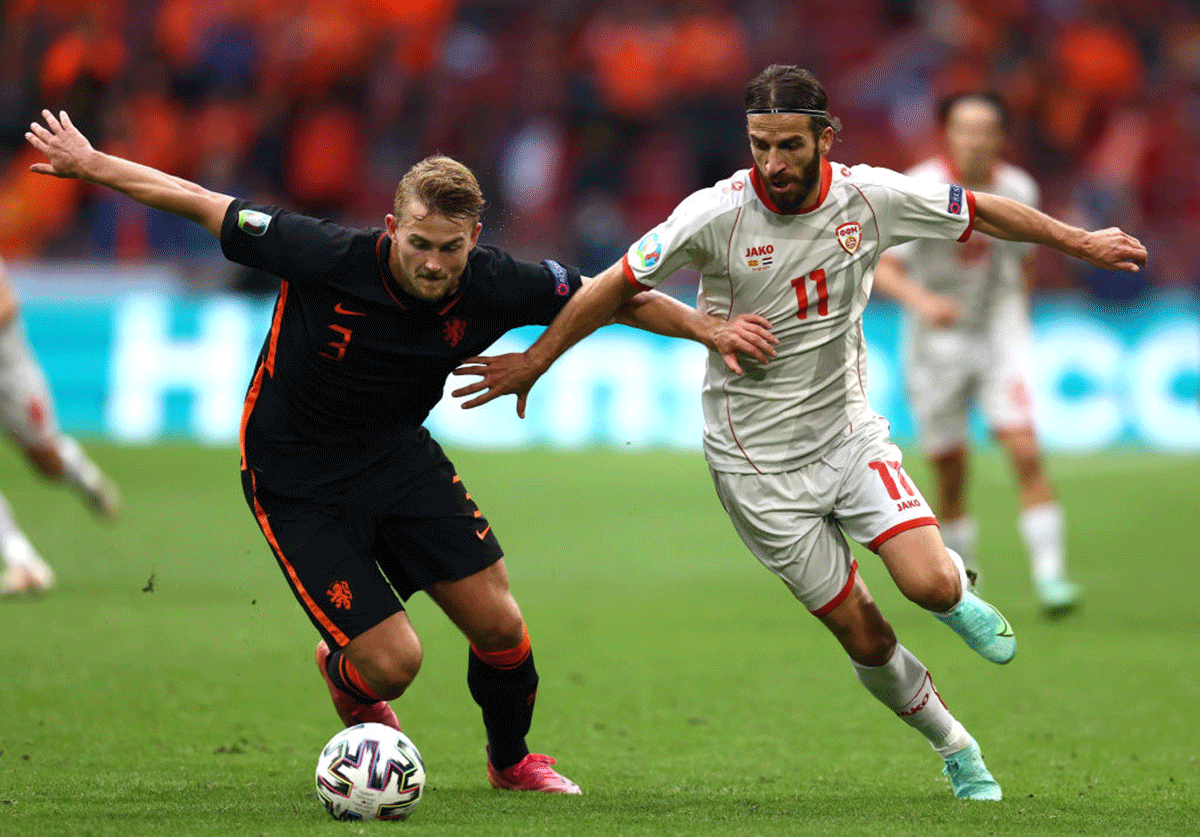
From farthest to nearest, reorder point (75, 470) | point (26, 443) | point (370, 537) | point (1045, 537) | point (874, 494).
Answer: point (75, 470)
point (26, 443)
point (1045, 537)
point (370, 537)
point (874, 494)

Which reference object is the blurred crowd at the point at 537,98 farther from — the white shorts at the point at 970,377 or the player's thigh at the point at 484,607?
the player's thigh at the point at 484,607

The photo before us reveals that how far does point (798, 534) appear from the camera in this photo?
5.59 m

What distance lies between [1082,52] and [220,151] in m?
9.50

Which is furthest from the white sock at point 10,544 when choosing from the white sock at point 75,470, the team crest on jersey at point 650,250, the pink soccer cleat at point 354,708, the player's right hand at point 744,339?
the player's right hand at point 744,339

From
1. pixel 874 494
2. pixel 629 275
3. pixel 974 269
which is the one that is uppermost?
pixel 974 269

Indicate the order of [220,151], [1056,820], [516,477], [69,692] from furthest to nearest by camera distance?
[220,151], [516,477], [69,692], [1056,820]

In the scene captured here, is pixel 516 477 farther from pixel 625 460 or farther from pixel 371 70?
pixel 371 70

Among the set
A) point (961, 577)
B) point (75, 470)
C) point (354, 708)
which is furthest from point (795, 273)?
point (75, 470)

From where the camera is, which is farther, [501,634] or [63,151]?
[501,634]

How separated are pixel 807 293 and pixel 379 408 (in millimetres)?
1485

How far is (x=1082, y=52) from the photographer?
18516 mm

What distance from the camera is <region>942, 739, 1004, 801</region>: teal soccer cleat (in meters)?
5.55

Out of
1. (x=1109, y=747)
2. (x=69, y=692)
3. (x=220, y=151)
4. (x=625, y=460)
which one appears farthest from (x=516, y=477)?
(x=1109, y=747)

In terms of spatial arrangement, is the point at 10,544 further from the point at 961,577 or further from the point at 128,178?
the point at 961,577
